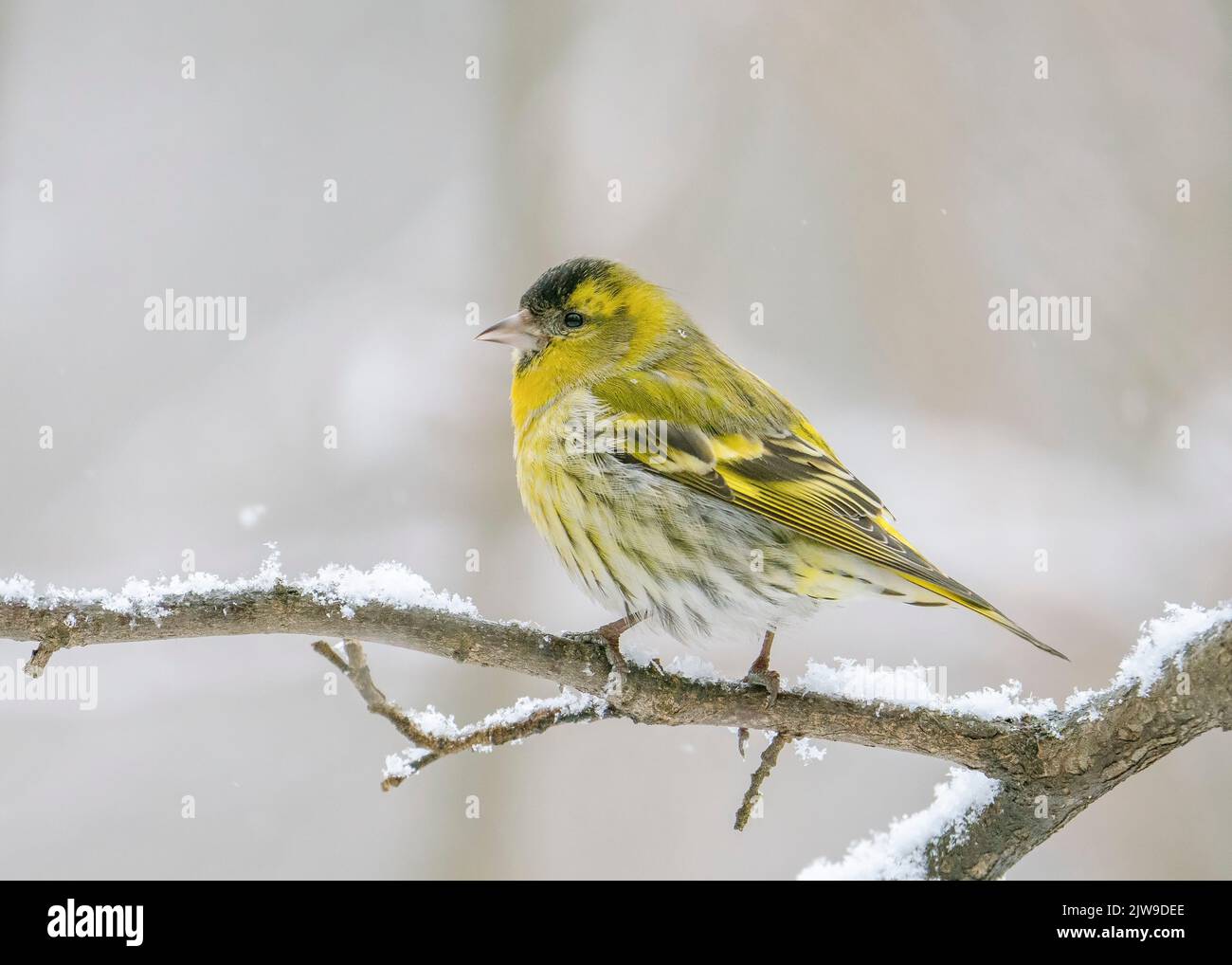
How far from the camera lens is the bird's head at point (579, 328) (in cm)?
445

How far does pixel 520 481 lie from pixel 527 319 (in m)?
0.80

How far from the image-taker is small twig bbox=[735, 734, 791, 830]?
10.1ft

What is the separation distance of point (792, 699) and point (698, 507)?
853mm

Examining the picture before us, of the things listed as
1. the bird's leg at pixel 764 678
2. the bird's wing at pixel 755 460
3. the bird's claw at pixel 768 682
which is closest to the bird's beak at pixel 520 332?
the bird's wing at pixel 755 460

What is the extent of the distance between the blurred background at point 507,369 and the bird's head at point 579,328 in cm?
244

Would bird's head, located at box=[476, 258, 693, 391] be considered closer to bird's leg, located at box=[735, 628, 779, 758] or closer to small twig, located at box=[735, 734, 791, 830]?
bird's leg, located at box=[735, 628, 779, 758]

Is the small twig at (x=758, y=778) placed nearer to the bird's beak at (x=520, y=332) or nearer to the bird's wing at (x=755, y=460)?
the bird's wing at (x=755, y=460)

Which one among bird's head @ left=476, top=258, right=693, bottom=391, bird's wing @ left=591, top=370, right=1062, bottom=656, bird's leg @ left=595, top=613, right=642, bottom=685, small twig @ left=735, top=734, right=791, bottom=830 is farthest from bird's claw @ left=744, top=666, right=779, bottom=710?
bird's head @ left=476, top=258, right=693, bottom=391

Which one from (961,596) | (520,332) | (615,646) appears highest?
(520,332)

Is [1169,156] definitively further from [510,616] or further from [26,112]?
[26,112]

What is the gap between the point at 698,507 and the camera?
387cm

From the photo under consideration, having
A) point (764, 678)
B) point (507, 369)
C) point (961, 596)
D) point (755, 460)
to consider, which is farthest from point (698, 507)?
point (507, 369)

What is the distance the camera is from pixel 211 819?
24.5 feet

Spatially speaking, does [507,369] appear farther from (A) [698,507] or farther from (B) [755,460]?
(A) [698,507]
